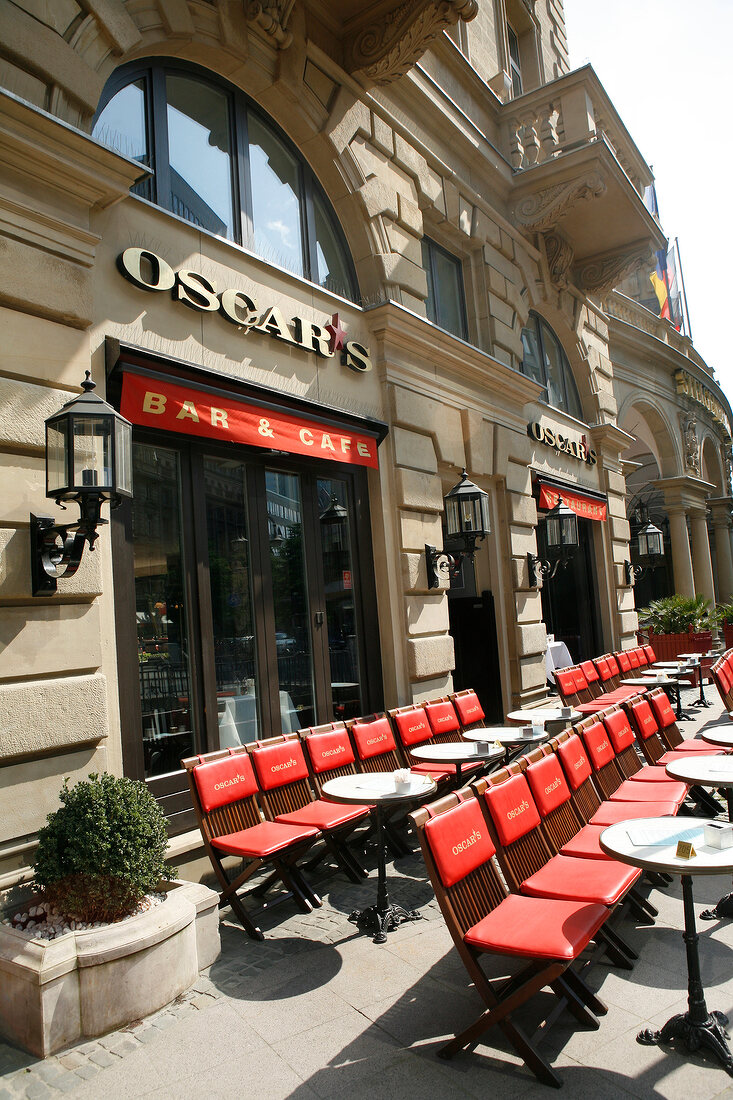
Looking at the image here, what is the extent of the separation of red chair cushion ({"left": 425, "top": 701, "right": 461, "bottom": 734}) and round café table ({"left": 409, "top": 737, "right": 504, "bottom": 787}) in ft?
3.20

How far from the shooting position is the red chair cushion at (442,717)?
698 centimetres

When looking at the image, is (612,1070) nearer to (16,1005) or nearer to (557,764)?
(557,764)

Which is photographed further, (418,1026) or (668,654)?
(668,654)

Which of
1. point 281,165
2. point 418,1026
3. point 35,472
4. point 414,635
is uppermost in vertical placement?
point 281,165

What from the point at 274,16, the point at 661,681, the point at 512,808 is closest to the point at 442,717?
the point at 512,808

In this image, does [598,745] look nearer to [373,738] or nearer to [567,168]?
[373,738]

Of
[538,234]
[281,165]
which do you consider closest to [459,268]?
[538,234]

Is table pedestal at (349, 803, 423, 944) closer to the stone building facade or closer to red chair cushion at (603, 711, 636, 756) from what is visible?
the stone building facade

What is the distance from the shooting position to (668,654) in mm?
15773

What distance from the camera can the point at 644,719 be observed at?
6371 mm

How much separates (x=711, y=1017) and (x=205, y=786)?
9.86ft

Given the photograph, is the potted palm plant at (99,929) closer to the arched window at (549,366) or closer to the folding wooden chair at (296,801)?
the folding wooden chair at (296,801)

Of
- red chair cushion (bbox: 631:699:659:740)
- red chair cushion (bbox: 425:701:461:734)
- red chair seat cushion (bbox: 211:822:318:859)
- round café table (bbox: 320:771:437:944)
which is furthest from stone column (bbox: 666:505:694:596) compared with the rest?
red chair seat cushion (bbox: 211:822:318:859)

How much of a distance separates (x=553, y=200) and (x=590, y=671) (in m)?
7.15
